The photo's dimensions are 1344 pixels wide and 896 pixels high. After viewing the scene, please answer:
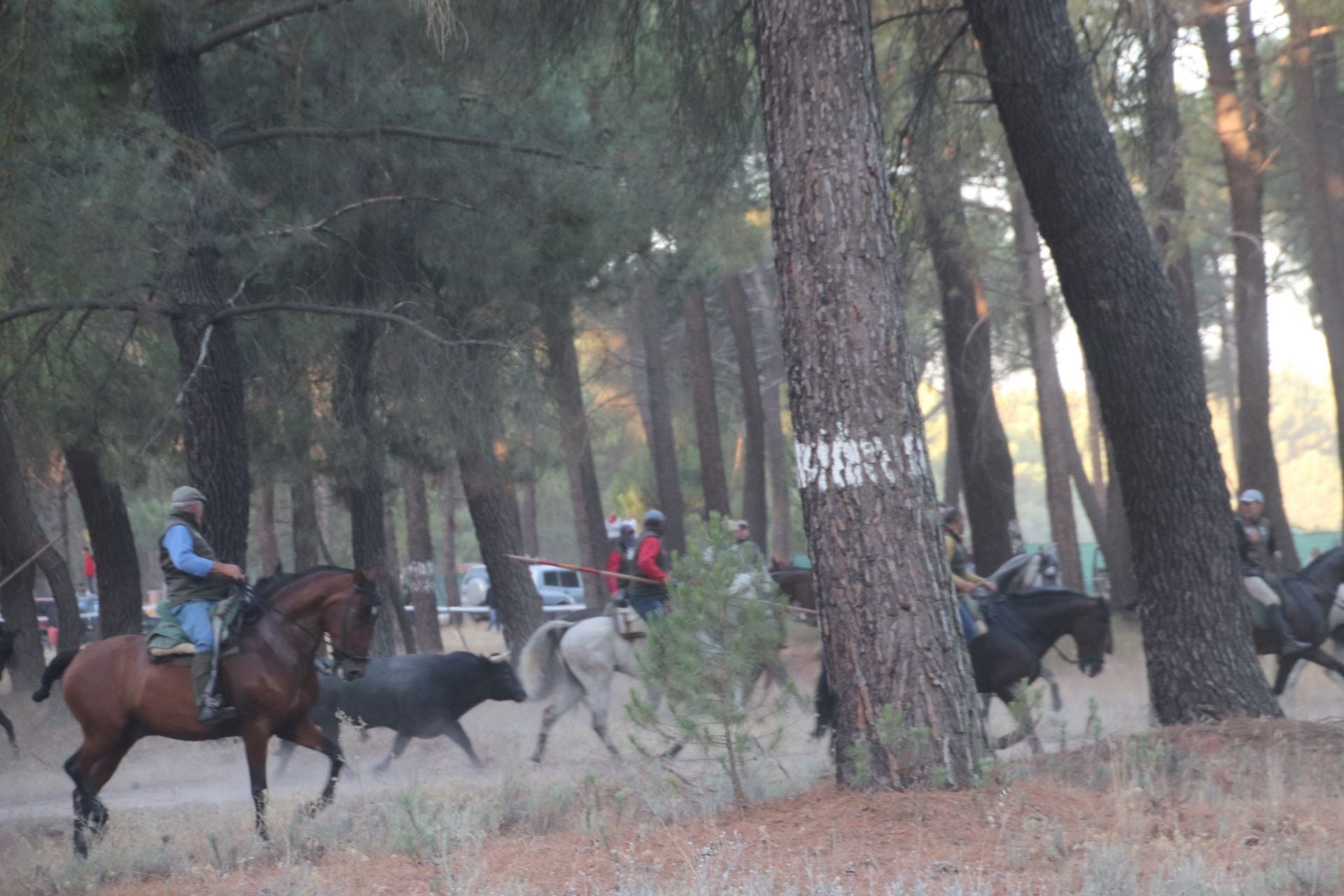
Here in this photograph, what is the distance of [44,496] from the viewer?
28750 mm

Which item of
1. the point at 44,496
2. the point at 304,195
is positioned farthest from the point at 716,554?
the point at 44,496

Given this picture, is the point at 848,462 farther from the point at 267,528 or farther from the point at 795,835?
the point at 267,528

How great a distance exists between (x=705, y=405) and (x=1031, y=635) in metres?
13.3

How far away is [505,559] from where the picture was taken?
64.3ft

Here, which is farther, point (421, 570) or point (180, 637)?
point (421, 570)

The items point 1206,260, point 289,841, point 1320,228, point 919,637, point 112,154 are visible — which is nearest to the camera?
point 919,637

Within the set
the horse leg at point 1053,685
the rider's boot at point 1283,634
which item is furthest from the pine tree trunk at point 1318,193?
the horse leg at point 1053,685

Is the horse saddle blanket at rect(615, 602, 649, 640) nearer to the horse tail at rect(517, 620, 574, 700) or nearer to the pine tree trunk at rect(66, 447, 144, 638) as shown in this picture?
→ the horse tail at rect(517, 620, 574, 700)

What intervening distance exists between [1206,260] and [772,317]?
13.2 meters

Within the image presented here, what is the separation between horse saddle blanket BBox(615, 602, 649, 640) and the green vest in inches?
191

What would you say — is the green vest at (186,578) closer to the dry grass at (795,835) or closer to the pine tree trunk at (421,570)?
the dry grass at (795,835)

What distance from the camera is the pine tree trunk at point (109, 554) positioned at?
60.3 ft

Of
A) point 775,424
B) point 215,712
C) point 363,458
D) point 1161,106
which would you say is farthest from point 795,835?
point 775,424

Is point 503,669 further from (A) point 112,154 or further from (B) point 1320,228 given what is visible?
(B) point 1320,228
